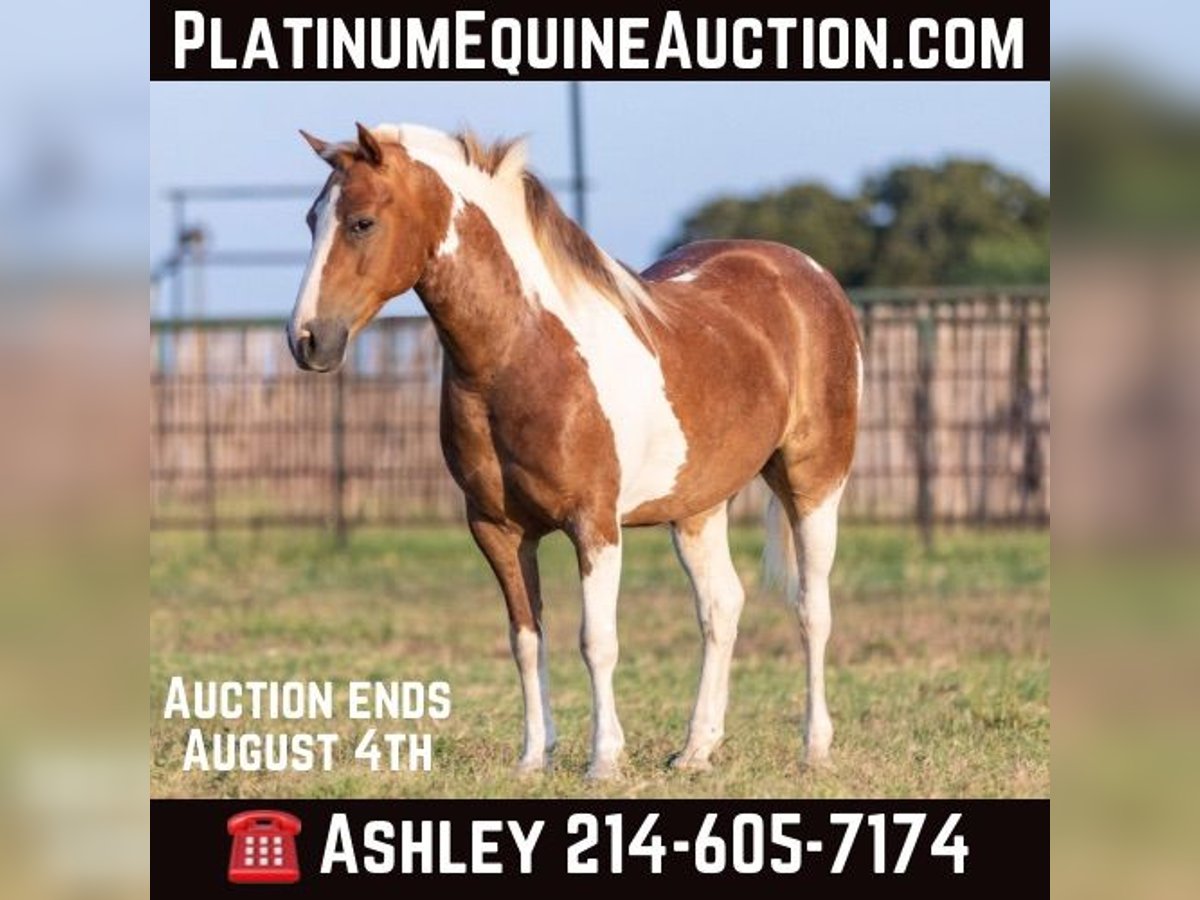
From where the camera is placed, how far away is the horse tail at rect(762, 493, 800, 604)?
8.02 meters

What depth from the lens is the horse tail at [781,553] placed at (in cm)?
802

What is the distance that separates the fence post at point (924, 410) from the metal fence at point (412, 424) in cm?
1

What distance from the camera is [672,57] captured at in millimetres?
7168

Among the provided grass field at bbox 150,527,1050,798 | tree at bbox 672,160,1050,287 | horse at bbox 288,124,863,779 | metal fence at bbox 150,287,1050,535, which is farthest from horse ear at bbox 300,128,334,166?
tree at bbox 672,160,1050,287

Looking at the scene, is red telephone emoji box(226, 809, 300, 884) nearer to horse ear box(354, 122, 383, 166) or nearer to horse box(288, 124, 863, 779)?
horse box(288, 124, 863, 779)

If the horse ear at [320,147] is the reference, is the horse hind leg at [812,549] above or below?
below

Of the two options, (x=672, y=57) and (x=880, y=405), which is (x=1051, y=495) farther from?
(x=880, y=405)

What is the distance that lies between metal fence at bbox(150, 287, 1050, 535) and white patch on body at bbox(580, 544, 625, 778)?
12085mm

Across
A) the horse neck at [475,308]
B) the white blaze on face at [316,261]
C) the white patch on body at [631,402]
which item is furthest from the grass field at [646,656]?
the white blaze on face at [316,261]

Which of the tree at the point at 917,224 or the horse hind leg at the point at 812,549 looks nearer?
the horse hind leg at the point at 812,549

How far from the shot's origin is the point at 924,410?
18.7m

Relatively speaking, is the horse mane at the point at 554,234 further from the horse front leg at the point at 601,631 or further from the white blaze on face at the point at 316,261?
the horse front leg at the point at 601,631

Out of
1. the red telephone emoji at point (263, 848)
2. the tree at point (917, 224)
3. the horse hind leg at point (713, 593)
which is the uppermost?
the tree at point (917, 224)

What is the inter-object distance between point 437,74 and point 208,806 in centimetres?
349
